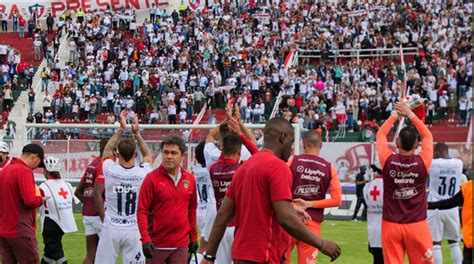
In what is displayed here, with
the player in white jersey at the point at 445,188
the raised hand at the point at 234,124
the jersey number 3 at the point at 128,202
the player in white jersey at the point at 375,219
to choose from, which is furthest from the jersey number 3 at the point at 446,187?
the jersey number 3 at the point at 128,202

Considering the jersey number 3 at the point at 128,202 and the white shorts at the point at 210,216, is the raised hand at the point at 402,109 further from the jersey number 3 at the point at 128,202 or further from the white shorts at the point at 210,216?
the jersey number 3 at the point at 128,202

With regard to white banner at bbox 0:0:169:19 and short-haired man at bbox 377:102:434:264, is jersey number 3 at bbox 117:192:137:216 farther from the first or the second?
white banner at bbox 0:0:169:19

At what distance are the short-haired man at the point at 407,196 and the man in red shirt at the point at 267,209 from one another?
3513 millimetres

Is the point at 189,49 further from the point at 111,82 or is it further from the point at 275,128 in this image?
the point at 275,128

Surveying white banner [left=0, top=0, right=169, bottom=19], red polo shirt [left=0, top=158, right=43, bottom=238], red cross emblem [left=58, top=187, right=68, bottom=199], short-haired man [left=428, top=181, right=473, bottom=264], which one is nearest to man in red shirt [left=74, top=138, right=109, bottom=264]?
red cross emblem [left=58, top=187, right=68, bottom=199]

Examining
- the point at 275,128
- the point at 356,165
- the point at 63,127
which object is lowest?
the point at 356,165

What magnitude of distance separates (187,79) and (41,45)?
9594 mm

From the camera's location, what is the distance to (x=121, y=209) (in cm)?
1124

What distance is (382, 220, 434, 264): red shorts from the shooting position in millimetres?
11094

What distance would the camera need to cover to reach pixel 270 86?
46531 millimetres

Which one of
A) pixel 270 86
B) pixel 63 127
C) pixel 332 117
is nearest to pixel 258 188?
pixel 63 127

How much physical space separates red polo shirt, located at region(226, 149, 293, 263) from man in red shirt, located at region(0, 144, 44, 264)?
427cm

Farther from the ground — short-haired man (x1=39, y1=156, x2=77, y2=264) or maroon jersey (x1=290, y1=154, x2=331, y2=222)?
maroon jersey (x1=290, y1=154, x2=331, y2=222)

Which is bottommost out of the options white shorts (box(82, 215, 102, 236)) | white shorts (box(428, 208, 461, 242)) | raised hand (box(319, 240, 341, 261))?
white shorts (box(428, 208, 461, 242))
